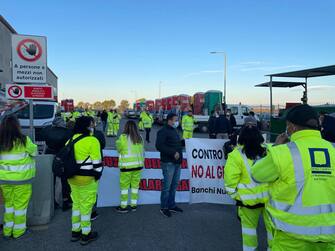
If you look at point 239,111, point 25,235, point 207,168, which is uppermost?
point 239,111

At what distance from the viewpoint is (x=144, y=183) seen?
22.2 ft

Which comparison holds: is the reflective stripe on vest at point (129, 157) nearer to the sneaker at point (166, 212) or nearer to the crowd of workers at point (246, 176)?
the crowd of workers at point (246, 176)

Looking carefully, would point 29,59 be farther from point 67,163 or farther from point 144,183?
point 144,183

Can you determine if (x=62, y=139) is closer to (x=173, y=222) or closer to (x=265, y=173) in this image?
(x=173, y=222)

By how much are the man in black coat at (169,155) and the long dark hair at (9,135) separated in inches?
93.1

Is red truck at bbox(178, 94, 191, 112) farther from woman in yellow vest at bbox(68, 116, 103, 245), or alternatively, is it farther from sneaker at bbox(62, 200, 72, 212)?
woman in yellow vest at bbox(68, 116, 103, 245)

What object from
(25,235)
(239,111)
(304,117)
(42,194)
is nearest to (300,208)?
(304,117)

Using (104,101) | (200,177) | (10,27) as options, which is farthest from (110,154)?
(104,101)

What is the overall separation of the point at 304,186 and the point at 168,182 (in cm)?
386

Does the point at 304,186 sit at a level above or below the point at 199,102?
below

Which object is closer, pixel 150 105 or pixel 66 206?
pixel 66 206

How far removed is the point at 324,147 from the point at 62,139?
501 centimetres

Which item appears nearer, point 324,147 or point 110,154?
point 324,147

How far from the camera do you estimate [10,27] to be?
5109 centimetres
